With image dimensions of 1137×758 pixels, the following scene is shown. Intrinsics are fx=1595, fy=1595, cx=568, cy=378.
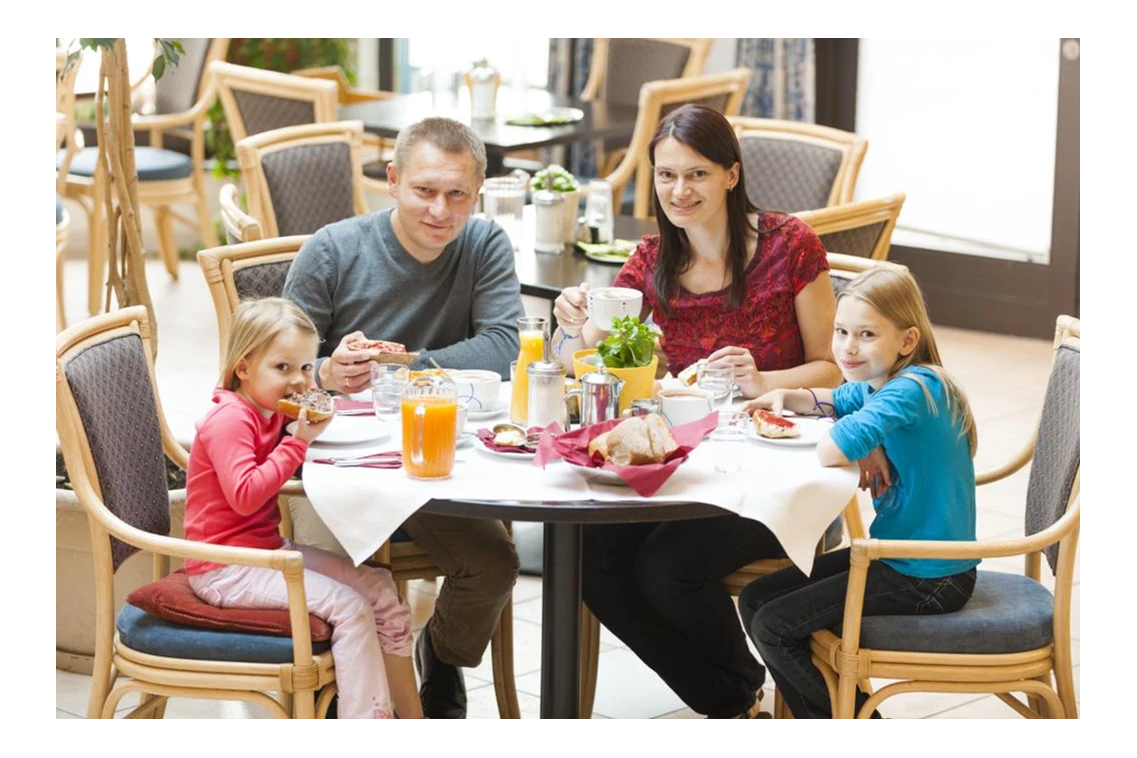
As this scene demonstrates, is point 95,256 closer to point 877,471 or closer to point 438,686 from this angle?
point 438,686

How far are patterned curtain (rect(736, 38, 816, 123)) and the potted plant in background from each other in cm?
256

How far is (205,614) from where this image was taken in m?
2.40

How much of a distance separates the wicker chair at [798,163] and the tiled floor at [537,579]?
2.93 feet

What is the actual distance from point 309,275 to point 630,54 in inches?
159

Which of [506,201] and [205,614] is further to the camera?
[506,201]

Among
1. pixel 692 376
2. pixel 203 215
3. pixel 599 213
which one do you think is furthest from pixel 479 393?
pixel 203 215

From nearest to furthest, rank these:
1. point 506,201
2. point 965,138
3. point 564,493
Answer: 1. point 564,493
2. point 506,201
3. point 965,138

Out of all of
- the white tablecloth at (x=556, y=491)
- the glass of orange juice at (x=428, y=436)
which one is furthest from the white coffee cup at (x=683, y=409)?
the glass of orange juice at (x=428, y=436)

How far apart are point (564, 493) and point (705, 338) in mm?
810

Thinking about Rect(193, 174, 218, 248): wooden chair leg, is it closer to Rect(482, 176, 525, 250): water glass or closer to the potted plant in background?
Rect(482, 176, 525, 250): water glass

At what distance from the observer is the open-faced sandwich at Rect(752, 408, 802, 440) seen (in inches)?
98.7

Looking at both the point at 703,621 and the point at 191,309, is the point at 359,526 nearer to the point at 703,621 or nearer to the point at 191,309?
the point at 703,621

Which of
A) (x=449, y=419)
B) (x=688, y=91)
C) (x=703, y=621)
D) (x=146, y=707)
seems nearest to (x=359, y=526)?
(x=449, y=419)
